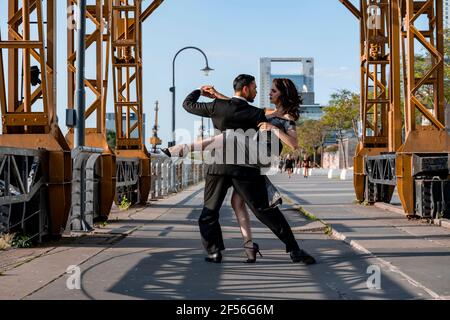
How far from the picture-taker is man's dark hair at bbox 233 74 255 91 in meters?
7.92

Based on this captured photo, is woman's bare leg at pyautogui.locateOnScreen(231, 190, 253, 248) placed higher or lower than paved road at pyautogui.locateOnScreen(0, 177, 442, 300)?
higher

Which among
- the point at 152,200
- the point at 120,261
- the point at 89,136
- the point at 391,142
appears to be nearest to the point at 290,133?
the point at 120,261

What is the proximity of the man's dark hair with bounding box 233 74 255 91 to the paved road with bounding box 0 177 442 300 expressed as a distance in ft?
5.93

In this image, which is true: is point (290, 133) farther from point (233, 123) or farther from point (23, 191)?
point (23, 191)

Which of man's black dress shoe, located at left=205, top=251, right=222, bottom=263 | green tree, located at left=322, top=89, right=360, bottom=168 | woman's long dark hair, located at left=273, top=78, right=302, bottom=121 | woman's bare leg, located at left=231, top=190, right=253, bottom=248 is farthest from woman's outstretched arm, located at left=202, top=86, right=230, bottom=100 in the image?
green tree, located at left=322, top=89, right=360, bottom=168

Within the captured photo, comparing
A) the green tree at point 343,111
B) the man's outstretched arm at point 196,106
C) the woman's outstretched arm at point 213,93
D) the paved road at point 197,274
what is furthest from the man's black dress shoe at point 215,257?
the green tree at point 343,111

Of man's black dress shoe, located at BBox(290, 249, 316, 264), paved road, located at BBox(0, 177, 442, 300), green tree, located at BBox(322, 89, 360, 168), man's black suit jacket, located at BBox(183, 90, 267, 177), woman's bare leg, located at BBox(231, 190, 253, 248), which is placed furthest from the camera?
green tree, located at BBox(322, 89, 360, 168)

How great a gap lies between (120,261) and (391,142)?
33.9 feet

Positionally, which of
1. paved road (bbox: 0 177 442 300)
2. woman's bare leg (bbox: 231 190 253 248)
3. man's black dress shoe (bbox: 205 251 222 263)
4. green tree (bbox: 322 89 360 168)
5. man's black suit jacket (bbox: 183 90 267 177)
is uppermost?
green tree (bbox: 322 89 360 168)

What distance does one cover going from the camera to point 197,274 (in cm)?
724

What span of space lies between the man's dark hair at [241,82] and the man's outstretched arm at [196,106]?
0.96ft

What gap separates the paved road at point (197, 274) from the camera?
6.11 meters

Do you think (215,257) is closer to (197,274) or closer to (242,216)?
(242,216)

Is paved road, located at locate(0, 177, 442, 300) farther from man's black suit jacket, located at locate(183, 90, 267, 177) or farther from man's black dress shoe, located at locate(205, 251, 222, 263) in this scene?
man's black suit jacket, located at locate(183, 90, 267, 177)
